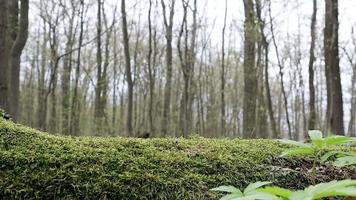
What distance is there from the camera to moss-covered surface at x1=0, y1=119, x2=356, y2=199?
151cm

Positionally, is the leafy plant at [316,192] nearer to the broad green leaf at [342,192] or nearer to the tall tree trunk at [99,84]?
the broad green leaf at [342,192]

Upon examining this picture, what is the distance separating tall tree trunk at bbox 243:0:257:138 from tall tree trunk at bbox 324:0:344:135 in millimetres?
3451

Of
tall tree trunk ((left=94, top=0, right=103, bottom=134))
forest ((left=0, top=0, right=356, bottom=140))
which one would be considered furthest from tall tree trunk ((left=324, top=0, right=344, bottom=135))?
tall tree trunk ((left=94, top=0, right=103, bottom=134))

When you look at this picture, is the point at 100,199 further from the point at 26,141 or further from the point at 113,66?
the point at 113,66

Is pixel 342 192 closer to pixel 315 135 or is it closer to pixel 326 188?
pixel 326 188

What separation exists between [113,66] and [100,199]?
3424cm

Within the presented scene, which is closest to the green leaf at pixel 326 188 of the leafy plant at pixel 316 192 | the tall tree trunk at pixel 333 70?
the leafy plant at pixel 316 192

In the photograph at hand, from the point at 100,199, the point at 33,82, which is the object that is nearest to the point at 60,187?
the point at 100,199

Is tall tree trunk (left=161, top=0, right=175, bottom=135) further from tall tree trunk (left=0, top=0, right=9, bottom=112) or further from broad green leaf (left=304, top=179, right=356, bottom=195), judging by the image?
broad green leaf (left=304, top=179, right=356, bottom=195)

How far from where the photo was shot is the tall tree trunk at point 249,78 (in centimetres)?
1167

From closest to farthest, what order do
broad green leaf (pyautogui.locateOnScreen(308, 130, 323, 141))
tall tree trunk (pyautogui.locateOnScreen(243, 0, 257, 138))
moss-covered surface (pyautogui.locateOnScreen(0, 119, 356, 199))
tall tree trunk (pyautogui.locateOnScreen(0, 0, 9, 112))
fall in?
broad green leaf (pyautogui.locateOnScreen(308, 130, 323, 141)) < moss-covered surface (pyautogui.locateOnScreen(0, 119, 356, 199)) < tall tree trunk (pyautogui.locateOnScreen(0, 0, 9, 112)) < tall tree trunk (pyautogui.locateOnScreen(243, 0, 257, 138))

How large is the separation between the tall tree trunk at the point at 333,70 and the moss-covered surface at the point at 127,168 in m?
5.67

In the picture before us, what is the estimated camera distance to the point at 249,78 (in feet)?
39.0

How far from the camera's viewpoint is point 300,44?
34.8 meters
